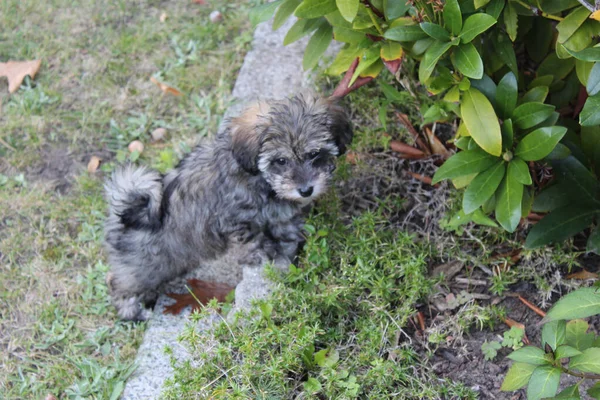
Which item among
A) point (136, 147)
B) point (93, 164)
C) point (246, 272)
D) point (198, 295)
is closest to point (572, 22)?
point (246, 272)

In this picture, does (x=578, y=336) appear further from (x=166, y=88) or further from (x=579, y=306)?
(x=166, y=88)

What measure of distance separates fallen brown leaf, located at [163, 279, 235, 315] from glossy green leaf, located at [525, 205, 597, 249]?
1857 mm

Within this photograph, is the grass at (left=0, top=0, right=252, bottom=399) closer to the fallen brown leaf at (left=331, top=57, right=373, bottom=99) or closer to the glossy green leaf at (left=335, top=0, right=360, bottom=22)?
the fallen brown leaf at (left=331, top=57, right=373, bottom=99)

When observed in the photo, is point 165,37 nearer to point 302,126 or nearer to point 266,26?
point 266,26

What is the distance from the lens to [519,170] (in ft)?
9.07

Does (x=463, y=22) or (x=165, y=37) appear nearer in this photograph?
(x=463, y=22)

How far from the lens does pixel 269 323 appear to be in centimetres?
306

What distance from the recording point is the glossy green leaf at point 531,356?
2.28m

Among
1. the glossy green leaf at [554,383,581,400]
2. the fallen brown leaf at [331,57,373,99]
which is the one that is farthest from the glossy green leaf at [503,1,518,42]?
the glossy green leaf at [554,383,581,400]

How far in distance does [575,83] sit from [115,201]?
8.57 ft

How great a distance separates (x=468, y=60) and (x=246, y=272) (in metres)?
1.80

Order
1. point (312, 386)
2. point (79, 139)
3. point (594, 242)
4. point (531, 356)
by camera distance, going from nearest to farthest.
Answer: point (531, 356) < point (312, 386) < point (594, 242) < point (79, 139)

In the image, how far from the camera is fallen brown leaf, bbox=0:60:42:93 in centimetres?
544

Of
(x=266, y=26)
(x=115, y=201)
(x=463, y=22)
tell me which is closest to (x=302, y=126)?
(x=463, y=22)
